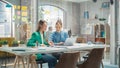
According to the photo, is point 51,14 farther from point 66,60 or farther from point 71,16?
point 66,60

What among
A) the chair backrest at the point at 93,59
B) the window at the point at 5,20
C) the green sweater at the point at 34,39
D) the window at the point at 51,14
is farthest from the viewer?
the window at the point at 51,14

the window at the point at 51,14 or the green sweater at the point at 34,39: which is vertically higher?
the window at the point at 51,14

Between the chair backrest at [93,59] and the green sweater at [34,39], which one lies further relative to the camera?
the green sweater at [34,39]

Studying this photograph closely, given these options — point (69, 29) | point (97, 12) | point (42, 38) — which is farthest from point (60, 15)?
point (42, 38)

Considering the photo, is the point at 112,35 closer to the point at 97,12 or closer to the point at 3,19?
the point at 97,12

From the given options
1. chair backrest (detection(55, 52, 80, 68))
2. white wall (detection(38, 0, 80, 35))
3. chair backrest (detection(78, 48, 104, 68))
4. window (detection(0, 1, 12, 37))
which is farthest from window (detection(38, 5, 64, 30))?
chair backrest (detection(55, 52, 80, 68))

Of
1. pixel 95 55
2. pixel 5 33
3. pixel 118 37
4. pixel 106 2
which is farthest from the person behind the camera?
pixel 5 33

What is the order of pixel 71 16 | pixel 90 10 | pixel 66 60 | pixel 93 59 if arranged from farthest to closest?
pixel 71 16 → pixel 90 10 → pixel 93 59 → pixel 66 60

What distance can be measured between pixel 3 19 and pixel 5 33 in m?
0.77

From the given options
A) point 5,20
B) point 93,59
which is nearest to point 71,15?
point 5,20

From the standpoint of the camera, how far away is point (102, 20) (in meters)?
11.1

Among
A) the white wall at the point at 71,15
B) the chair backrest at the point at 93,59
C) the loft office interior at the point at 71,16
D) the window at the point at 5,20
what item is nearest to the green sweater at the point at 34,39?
the chair backrest at the point at 93,59

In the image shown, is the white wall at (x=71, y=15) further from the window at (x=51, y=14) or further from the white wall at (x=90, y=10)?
the window at (x=51, y=14)

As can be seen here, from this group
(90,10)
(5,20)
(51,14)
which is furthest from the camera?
(51,14)
